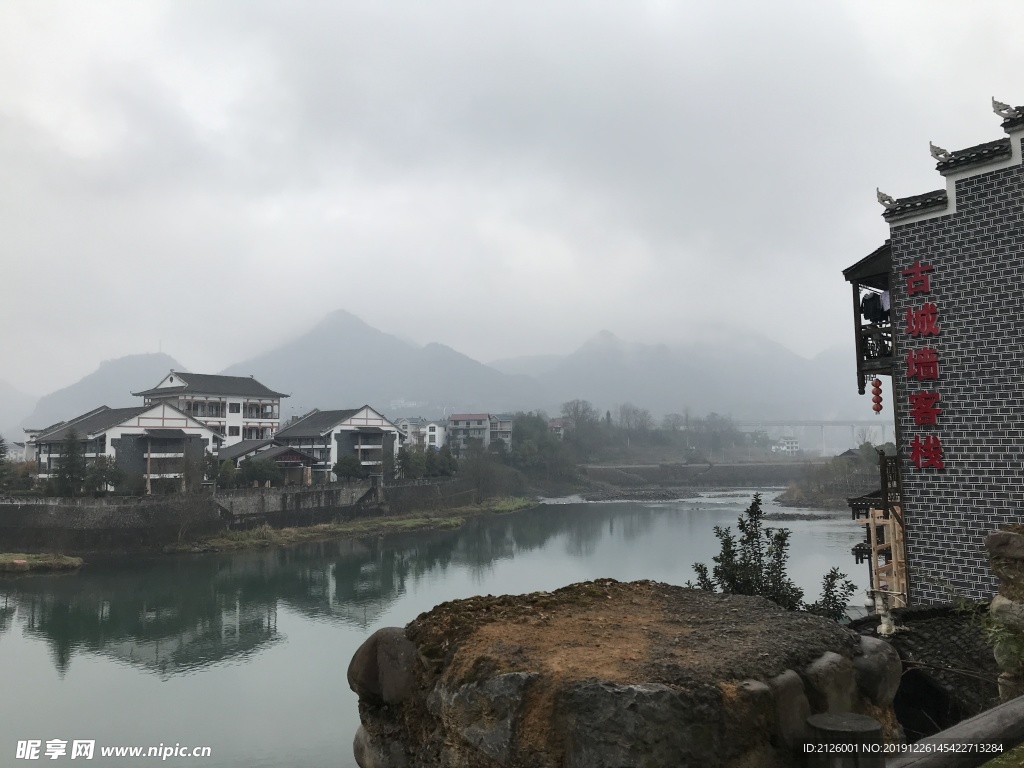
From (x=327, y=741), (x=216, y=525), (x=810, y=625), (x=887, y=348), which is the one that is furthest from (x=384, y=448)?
(x=810, y=625)

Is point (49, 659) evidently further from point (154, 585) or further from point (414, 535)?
point (414, 535)

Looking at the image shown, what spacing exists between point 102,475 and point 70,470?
1.04 meters

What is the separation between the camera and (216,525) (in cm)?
2694

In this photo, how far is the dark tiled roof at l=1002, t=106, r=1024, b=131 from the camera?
7.70m

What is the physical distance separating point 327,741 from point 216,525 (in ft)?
61.0

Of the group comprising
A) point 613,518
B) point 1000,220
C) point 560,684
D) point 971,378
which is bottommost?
point 613,518

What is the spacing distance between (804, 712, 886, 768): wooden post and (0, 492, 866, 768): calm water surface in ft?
29.3

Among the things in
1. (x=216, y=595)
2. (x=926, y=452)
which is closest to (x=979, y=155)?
(x=926, y=452)

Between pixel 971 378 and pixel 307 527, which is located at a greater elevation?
pixel 971 378

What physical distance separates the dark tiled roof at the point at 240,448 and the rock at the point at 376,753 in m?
32.0

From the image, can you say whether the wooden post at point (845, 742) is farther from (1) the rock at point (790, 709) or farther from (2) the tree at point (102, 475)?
(2) the tree at point (102, 475)

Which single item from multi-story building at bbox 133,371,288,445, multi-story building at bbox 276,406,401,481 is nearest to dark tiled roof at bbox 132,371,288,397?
multi-story building at bbox 133,371,288,445

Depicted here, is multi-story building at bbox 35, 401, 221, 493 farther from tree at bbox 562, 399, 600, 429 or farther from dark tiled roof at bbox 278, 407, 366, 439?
tree at bbox 562, 399, 600, 429

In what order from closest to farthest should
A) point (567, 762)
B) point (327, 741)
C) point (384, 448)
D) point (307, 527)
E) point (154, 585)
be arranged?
point (567, 762)
point (327, 741)
point (154, 585)
point (307, 527)
point (384, 448)
